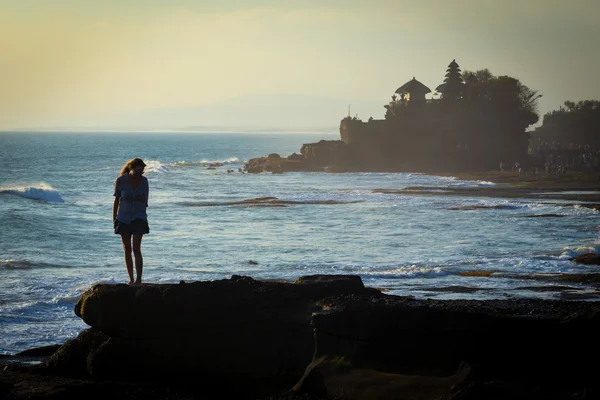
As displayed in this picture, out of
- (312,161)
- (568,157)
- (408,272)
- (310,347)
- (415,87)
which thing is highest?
(415,87)

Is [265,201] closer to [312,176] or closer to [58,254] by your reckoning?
[58,254]

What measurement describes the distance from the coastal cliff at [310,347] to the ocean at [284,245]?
3999mm

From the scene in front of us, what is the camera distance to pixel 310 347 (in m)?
9.43

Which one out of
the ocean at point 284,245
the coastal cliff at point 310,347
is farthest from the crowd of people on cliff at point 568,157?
the coastal cliff at point 310,347

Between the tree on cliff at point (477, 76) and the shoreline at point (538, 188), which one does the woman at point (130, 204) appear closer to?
the shoreline at point (538, 188)

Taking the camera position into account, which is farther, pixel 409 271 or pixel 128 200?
pixel 409 271

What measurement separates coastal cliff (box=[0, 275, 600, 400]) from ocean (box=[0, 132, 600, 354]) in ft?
13.1

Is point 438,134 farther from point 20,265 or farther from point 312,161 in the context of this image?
point 20,265

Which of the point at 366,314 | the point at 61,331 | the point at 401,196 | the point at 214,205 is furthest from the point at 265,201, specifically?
the point at 366,314

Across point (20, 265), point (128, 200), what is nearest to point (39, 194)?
point (20, 265)

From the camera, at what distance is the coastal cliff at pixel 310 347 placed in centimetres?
827

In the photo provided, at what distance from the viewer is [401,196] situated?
5334 cm

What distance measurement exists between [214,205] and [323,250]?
72.2 ft

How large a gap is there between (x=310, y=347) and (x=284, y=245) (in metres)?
19.3
